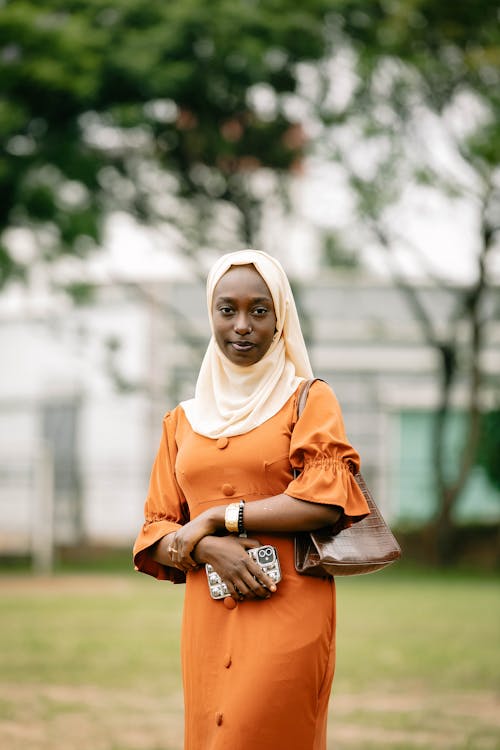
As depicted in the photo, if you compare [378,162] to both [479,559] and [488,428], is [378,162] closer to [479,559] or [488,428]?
[488,428]

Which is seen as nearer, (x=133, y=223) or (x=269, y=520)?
(x=269, y=520)

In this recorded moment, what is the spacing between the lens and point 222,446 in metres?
3.26

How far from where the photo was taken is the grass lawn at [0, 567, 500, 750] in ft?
22.5

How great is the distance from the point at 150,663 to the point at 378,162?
13470mm

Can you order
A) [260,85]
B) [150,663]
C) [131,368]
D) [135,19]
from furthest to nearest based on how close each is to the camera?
[131,368] < [260,85] < [135,19] < [150,663]

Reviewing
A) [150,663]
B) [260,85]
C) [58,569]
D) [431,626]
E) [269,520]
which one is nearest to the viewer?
[269,520]

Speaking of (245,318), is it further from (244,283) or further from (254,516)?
(254,516)

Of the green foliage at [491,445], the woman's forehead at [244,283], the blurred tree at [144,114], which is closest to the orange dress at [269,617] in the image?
the woman's forehead at [244,283]

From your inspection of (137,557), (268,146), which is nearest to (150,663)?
(137,557)

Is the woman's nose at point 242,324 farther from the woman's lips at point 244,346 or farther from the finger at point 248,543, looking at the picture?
the finger at point 248,543

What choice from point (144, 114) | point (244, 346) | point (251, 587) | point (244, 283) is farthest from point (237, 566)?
point (144, 114)

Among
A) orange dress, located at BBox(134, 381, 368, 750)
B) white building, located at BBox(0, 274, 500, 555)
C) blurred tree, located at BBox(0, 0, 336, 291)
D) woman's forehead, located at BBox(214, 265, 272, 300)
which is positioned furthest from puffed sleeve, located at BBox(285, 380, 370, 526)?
white building, located at BBox(0, 274, 500, 555)

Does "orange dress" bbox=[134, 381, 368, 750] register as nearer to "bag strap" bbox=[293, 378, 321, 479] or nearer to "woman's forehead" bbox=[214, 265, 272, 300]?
"bag strap" bbox=[293, 378, 321, 479]

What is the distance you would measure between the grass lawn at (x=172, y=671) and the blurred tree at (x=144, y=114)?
6.50m
